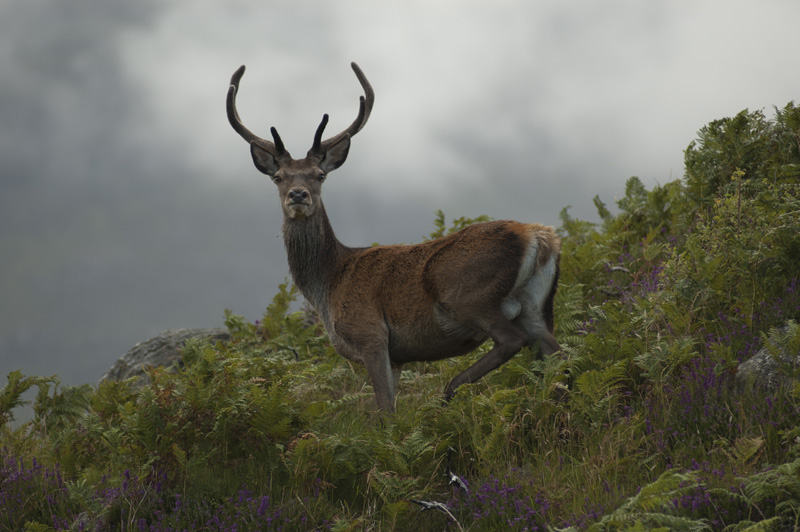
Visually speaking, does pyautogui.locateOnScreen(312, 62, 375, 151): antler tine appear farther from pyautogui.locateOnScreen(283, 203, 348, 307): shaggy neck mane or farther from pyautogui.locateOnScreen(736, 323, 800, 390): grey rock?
pyautogui.locateOnScreen(736, 323, 800, 390): grey rock

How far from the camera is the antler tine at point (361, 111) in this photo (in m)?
8.83

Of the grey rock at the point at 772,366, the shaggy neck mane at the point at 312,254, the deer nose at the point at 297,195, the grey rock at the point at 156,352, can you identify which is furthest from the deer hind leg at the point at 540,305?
the grey rock at the point at 156,352

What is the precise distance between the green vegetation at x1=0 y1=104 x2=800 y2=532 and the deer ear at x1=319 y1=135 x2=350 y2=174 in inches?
89.8

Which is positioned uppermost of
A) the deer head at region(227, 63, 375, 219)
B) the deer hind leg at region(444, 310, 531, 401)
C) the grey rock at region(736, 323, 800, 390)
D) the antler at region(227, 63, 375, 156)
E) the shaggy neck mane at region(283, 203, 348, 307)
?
the antler at region(227, 63, 375, 156)

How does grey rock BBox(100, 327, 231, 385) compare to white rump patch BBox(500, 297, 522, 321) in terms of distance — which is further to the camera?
grey rock BBox(100, 327, 231, 385)

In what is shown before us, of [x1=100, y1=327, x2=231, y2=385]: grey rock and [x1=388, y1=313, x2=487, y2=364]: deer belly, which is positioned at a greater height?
[x1=100, y1=327, x2=231, y2=385]: grey rock

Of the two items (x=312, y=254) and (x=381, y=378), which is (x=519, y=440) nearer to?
(x=381, y=378)

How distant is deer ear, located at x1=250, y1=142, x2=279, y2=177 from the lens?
855 cm

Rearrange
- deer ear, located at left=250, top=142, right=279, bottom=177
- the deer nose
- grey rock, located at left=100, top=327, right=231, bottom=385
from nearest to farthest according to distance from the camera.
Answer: the deer nose → deer ear, located at left=250, top=142, right=279, bottom=177 → grey rock, located at left=100, top=327, right=231, bottom=385

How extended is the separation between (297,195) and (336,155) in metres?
0.93

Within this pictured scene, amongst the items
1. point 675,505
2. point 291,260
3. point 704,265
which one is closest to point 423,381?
point 291,260

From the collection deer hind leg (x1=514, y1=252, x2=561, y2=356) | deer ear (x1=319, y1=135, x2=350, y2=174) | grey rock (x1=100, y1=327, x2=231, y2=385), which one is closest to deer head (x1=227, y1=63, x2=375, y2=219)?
deer ear (x1=319, y1=135, x2=350, y2=174)

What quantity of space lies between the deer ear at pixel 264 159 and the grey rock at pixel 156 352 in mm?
4136

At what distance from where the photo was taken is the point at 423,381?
909cm
